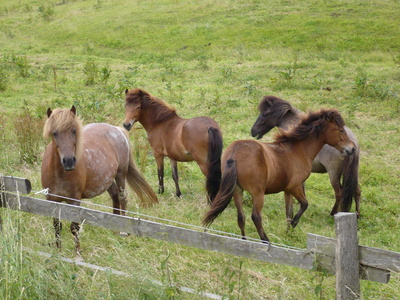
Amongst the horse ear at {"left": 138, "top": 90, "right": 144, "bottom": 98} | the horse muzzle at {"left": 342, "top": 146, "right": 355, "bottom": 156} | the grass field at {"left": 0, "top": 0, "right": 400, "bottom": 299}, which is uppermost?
the horse ear at {"left": 138, "top": 90, "right": 144, "bottom": 98}

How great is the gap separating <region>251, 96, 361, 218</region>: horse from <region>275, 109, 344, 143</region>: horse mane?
2.72 ft

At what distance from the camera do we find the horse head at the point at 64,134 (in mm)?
4891

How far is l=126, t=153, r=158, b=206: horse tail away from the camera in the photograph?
6.84 meters

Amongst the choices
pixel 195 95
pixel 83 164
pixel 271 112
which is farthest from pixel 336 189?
pixel 195 95

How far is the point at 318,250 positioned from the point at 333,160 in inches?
163

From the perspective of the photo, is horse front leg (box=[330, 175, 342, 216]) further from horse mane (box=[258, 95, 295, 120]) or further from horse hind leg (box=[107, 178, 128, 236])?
horse hind leg (box=[107, 178, 128, 236])

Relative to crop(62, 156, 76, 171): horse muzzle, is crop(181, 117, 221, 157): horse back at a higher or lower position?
lower

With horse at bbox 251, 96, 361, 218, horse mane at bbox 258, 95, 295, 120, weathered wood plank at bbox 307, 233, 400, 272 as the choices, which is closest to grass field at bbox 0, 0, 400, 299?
weathered wood plank at bbox 307, 233, 400, 272

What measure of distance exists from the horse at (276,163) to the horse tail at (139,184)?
1361mm

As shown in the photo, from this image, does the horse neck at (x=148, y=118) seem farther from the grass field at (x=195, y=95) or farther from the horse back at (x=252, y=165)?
the horse back at (x=252, y=165)

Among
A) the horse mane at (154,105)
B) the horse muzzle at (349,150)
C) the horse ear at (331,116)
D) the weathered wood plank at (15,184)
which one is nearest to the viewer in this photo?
the weathered wood plank at (15,184)

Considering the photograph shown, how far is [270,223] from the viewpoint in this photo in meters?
6.82

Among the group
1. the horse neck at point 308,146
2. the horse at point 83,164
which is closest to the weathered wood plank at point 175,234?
the horse at point 83,164

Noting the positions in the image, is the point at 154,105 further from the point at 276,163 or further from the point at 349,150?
the point at 349,150
